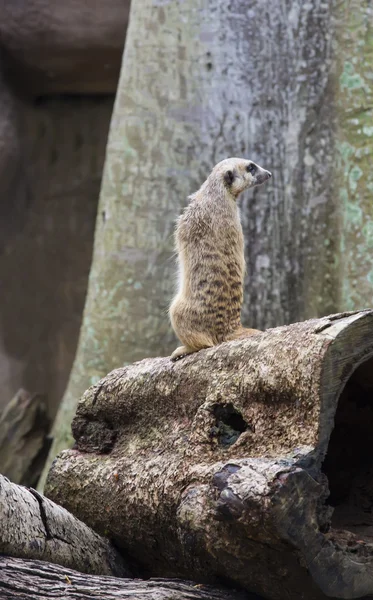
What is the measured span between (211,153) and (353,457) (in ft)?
7.74

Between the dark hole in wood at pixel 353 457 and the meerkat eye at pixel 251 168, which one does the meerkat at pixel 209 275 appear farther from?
the dark hole in wood at pixel 353 457

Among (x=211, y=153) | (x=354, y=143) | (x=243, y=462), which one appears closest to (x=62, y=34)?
(x=211, y=153)

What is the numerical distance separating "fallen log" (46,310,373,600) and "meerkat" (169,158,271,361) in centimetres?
14

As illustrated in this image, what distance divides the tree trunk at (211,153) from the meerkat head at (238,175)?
1.39 metres

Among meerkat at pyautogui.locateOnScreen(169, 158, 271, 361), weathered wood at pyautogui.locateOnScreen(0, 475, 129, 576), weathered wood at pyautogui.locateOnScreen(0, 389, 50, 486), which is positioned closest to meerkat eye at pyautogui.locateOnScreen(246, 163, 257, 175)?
meerkat at pyautogui.locateOnScreen(169, 158, 271, 361)

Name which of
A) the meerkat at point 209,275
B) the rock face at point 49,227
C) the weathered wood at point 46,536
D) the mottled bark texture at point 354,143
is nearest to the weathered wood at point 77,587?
the weathered wood at point 46,536

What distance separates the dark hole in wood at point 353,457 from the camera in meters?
2.19

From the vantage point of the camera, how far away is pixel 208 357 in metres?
2.34

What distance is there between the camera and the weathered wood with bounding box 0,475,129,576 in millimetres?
2063

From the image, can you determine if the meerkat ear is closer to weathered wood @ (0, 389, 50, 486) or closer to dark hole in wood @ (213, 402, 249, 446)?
dark hole in wood @ (213, 402, 249, 446)

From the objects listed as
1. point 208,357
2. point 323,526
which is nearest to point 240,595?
point 323,526

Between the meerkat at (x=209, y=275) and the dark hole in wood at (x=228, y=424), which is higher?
the meerkat at (x=209, y=275)

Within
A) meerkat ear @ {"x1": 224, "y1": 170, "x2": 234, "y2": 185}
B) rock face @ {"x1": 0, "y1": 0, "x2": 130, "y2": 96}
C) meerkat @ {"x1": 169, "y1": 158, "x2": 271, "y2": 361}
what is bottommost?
meerkat @ {"x1": 169, "y1": 158, "x2": 271, "y2": 361}

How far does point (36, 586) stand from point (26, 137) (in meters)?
5.16
